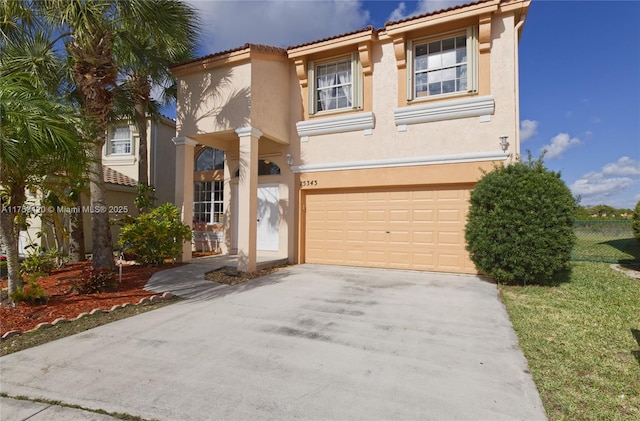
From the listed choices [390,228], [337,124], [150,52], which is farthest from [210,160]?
[390,228]

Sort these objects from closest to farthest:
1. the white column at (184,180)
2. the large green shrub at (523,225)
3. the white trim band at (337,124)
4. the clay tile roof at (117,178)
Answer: the large green shrub at (523,225)
the white trim band at (337,124)
the white column at (184,180)
the clay tile roof at (117,178)

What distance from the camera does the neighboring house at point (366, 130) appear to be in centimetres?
853

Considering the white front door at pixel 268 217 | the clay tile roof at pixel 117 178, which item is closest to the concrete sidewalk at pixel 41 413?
the white front door at pixel 268 217

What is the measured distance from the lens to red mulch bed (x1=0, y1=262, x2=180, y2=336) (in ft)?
16.6

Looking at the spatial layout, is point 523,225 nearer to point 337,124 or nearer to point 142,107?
point 337,124

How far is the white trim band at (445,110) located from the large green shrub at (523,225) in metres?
1.89

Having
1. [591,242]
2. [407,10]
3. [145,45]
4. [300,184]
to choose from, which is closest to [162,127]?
[145,45]

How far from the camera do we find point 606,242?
465 inches

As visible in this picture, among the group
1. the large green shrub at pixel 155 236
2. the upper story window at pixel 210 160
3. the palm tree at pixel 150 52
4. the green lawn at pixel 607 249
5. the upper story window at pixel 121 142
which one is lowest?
the green lawn at pixel 607 249

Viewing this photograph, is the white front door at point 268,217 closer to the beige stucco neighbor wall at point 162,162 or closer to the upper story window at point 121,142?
the beige stucco neighbor wall at point 162,162

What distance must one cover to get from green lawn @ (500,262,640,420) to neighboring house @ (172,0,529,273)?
2735 millimetres

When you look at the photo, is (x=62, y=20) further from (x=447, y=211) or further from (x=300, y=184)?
(x=447, y=211)

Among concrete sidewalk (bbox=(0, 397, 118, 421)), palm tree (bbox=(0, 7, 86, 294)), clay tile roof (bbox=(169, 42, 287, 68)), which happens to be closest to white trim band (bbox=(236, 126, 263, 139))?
clay tile roof (bbox=(169, 42, 287, 68))

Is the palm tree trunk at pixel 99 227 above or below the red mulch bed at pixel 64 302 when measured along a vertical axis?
above
